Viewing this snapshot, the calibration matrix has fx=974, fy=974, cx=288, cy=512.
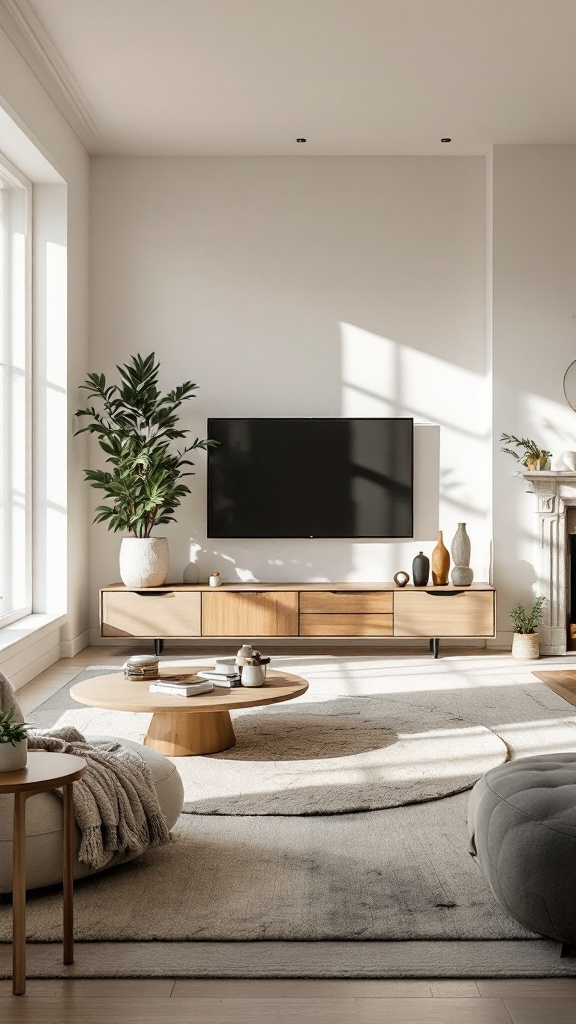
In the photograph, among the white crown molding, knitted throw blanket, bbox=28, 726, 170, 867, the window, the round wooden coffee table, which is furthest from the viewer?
the window

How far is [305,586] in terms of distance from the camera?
6641mm

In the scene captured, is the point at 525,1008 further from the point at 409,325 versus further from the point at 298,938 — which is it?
the point at 409,325

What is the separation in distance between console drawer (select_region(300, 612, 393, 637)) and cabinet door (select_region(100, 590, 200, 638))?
0.75m

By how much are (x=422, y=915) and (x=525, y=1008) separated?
47 centimetres

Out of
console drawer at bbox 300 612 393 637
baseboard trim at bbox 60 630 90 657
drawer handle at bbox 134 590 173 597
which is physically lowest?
baseboard trim at bbox 60 630 90 657

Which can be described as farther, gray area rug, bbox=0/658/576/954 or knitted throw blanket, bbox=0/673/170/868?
knitted throw blanket, bbox=0/673/170/868

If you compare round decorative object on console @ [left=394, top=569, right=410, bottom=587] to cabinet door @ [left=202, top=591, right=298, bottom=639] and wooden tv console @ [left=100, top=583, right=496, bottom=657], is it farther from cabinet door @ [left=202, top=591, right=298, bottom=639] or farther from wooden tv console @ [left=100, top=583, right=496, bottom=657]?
cabinet door @ [left=202, top=591, right=298, bottom=639]

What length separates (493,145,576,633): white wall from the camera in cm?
679

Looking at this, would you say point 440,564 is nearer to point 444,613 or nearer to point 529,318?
point 444,613

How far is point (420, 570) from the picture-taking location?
663cm

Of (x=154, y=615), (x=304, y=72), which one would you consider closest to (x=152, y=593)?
(x=154, y=615)

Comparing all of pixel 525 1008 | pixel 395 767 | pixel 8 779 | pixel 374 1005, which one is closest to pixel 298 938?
pixel 374 1005

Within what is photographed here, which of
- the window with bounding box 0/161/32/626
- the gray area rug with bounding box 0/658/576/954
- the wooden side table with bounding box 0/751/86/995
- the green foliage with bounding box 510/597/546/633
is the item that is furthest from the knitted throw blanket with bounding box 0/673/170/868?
the green foliage with bounding box 510/597/546/633

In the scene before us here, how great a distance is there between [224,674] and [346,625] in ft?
7.86
